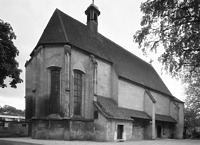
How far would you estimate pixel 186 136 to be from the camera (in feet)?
124

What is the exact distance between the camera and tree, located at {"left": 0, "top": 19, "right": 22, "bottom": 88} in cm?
1629

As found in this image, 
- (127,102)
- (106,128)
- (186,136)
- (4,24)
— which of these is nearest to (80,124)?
(106,128)

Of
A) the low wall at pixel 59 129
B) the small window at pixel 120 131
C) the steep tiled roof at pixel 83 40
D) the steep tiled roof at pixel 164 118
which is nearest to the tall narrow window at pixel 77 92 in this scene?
the low wall at pixel 59 129

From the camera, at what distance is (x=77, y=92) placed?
2123 cm

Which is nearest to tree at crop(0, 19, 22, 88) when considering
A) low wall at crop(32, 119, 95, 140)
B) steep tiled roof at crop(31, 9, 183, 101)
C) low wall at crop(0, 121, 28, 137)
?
steep tiled roof at crop(31, 9, 183, 101)

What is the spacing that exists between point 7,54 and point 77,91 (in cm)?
714

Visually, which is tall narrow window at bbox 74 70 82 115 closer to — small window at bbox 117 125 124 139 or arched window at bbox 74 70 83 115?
arched window at bbox 74 70 83 115

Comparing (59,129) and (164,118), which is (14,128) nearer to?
(59,129)

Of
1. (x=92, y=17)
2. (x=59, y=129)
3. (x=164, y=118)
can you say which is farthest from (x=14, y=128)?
(x=164, y=118)

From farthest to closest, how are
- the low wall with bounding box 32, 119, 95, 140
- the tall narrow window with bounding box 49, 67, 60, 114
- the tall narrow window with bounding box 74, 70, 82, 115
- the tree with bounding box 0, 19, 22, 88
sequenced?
the tall narrow window with bounding box 74, 70, 82, 115
the tall narrow window with bounding box 49, 67, 60, 114
the low wall with bounding box 32, 119, 95, 140
the tree with bounding box 0, 19, 22, 88

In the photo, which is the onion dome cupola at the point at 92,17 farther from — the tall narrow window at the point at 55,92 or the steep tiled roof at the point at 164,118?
the steep tiled roof at the point at 164,118

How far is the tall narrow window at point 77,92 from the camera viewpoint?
68.9 ft

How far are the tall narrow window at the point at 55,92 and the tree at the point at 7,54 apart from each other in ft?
11.1

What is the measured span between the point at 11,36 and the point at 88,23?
12333 mm
